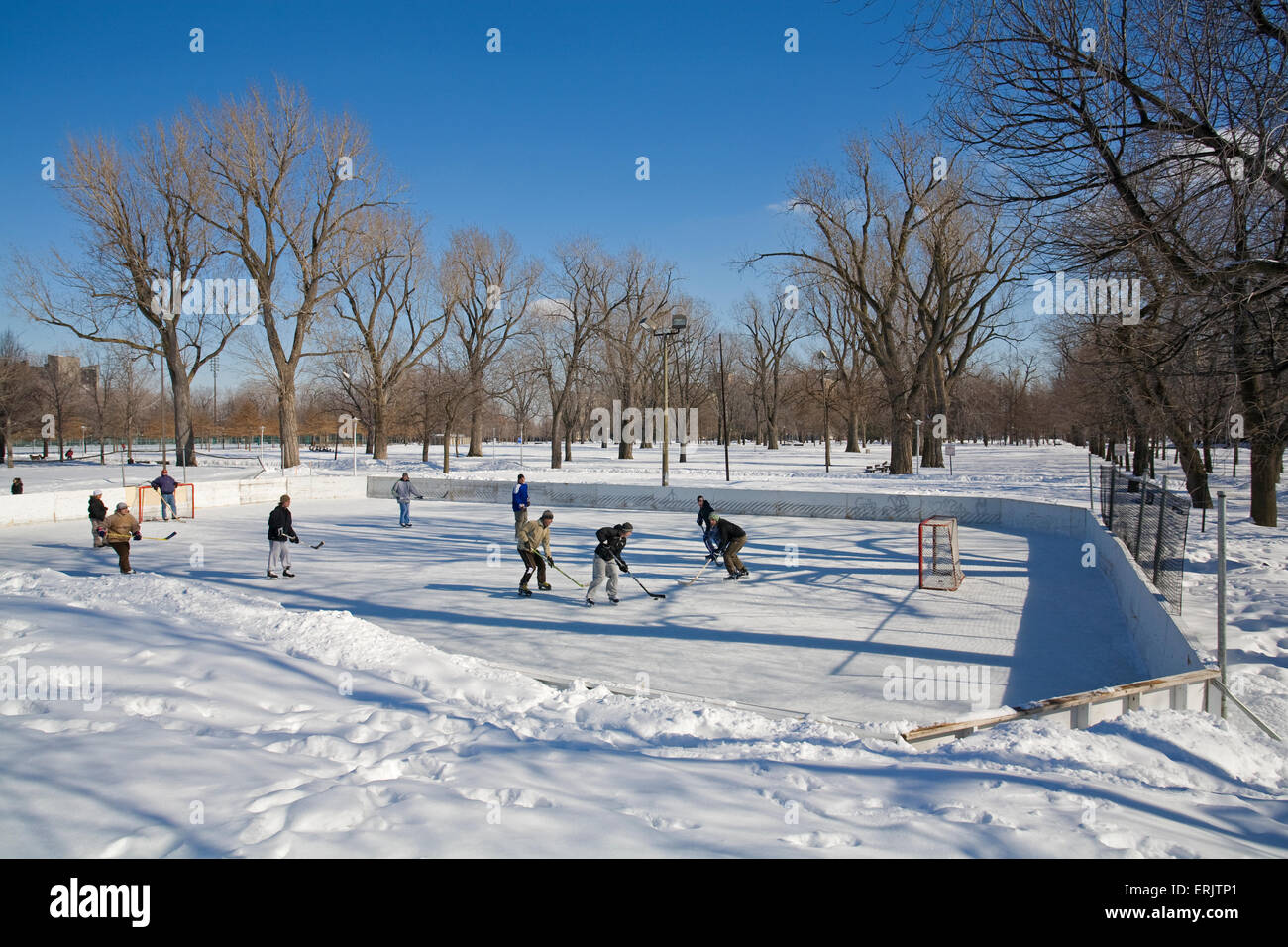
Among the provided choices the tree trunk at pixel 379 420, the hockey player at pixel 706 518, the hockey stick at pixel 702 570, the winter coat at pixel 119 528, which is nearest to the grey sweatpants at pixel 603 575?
the hockey stick at pixel 702 570

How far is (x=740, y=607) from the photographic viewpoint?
36.1 feet

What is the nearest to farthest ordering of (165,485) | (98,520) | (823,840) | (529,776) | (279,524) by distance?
1. (823,840)
2. (529,776)
3. (279,524)
4. (98,520)
5. (165,485)

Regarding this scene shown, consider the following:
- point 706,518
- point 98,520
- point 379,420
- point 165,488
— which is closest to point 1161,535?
point 706,518

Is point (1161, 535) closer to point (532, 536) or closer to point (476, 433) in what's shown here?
point (532, 536)

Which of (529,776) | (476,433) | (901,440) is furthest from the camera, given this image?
(476,433)

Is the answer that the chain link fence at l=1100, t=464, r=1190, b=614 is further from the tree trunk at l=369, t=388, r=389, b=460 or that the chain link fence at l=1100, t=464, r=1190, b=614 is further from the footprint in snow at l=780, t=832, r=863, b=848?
the tree trunk at l=369, t=388, r=389, b=460

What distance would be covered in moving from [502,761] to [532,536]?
7.60 m

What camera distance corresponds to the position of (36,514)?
21438 millimetres

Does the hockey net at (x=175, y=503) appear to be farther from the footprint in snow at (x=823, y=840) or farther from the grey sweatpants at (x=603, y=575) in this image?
the footprint in snow at (x=823, y=840)

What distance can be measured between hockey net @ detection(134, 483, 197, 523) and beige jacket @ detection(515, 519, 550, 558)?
653 inches

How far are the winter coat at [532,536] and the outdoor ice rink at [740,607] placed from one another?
2.64 feet

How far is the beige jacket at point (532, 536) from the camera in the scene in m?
12.3

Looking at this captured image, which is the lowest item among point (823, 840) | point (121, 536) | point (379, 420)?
point (823, 840)

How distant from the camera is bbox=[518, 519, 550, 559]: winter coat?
12.3 metres
